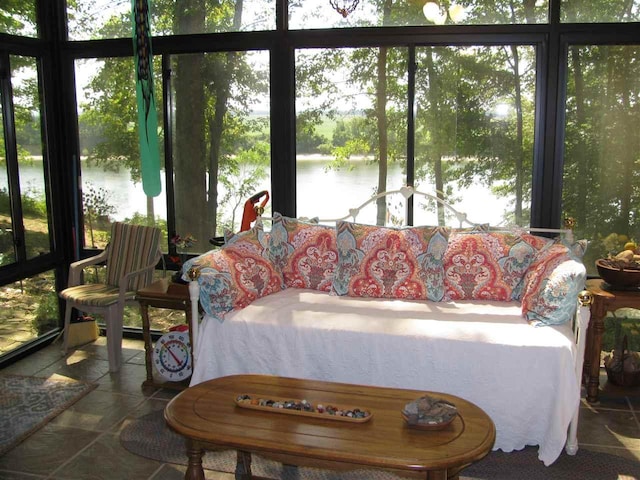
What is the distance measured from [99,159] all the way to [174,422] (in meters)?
2.94

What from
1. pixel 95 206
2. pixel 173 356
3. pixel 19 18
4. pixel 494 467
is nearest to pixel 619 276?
pixel 494 467

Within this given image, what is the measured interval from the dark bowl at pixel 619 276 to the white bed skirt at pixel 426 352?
527 millimetres

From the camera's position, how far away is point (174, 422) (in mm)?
2512

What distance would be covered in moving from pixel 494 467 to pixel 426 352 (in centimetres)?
61

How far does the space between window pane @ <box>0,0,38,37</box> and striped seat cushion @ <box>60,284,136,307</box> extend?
1768 millimetres

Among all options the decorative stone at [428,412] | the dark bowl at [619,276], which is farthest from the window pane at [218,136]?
the decorative stone at [428,412]

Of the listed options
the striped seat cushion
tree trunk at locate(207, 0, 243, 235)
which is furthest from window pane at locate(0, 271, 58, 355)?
tree trunk at locate(207, 0, 243, 235)

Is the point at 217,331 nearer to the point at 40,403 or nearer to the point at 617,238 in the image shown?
the point at 40,403

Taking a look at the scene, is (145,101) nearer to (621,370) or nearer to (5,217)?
(5,217)

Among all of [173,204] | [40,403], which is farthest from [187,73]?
[40,403]

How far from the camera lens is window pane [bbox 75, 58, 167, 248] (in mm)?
4773

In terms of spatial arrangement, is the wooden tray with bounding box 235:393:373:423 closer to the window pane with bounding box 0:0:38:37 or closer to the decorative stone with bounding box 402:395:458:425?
the decorative stone with bounding box 402:395:458:425

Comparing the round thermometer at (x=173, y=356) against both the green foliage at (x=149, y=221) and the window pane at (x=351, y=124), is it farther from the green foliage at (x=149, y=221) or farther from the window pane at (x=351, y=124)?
the window pane at (x=351, y=124)

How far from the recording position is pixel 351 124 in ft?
14.3
